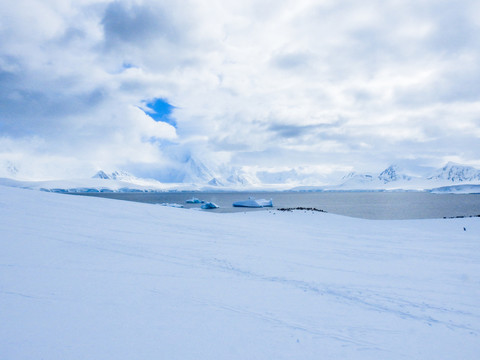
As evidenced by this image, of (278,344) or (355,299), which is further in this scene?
(355,299)

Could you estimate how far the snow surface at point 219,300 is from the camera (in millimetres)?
4441

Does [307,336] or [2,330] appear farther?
[307,336]

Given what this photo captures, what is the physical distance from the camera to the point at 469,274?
29.8 ft

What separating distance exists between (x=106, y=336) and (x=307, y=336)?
10.6 ft

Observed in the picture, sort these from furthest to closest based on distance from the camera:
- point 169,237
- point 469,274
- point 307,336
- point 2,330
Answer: point 169,237
point 469,274
point 307,336
point 2,330

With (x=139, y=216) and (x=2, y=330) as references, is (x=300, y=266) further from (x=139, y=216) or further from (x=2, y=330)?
(x=139, y=216)

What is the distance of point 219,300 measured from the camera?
6.05 meters

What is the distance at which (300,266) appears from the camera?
30.3ft

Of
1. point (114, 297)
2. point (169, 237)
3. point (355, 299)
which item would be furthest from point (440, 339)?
point (169, 237)

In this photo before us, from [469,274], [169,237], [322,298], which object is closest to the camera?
[322,298]

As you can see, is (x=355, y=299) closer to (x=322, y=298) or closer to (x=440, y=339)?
(x=322, y=298)

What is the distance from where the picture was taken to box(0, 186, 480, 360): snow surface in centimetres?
444

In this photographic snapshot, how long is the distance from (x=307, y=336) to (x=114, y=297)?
12.5 feet

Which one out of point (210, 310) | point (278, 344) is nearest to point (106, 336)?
point (210, 310)
